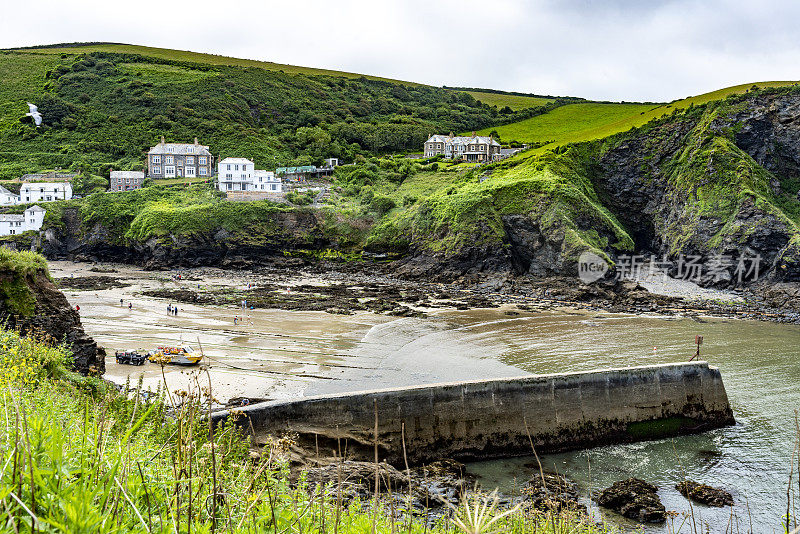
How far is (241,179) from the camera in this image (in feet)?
296

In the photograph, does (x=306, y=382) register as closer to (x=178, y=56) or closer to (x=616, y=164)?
(x=616, y=164)

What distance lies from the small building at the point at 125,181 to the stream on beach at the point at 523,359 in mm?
50778

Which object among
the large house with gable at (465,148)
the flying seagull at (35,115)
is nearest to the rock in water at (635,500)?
the large house with gable at (465,148)

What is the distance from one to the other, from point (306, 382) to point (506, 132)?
370 ft

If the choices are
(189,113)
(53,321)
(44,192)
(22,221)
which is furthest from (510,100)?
(53,321)

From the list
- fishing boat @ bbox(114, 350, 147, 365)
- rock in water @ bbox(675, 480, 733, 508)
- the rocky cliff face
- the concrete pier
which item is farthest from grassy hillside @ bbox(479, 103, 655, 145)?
rock in water @ bbox(675, 480, 733, 508)

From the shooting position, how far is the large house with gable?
103375 mm

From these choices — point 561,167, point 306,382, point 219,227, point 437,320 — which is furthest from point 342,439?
point 561,167

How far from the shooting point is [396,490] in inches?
560

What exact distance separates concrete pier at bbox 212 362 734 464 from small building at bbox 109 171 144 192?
90.8m

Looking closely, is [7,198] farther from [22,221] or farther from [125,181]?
[125,181]

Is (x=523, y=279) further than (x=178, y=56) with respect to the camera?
No

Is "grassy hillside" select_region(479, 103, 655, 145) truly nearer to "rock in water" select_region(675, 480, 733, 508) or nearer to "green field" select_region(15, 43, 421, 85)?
"green field" select_region(15, 43, 421, 85)

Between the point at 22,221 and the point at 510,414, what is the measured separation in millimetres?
89892
